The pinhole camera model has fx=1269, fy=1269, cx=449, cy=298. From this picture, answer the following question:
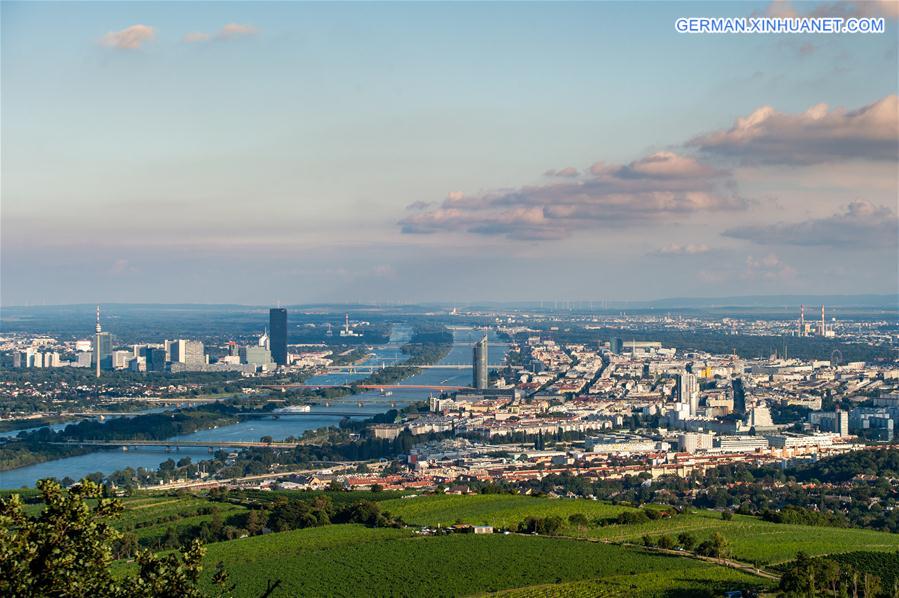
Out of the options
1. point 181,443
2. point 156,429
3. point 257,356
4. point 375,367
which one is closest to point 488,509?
point 181,443

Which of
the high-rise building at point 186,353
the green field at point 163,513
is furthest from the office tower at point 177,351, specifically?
the green field at point 163,513

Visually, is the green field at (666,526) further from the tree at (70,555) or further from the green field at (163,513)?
the tree at (70,555)

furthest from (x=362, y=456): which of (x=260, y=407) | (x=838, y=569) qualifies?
(x=838, y=569)

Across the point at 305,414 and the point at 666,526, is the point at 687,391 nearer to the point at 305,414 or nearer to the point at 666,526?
the point at 305,414

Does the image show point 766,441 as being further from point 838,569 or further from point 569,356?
point 569,356

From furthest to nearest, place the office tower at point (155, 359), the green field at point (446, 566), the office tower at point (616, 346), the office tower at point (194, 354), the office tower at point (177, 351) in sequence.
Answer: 1. the office tower at point (616, 346)
2. the office tower at point (194, 354)
3. the office tower at point (177, 351)
4. the office tower at point (155, 359)
5. the green field at point (446, 566)

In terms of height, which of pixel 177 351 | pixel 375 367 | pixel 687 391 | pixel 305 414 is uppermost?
pixel 177 351
